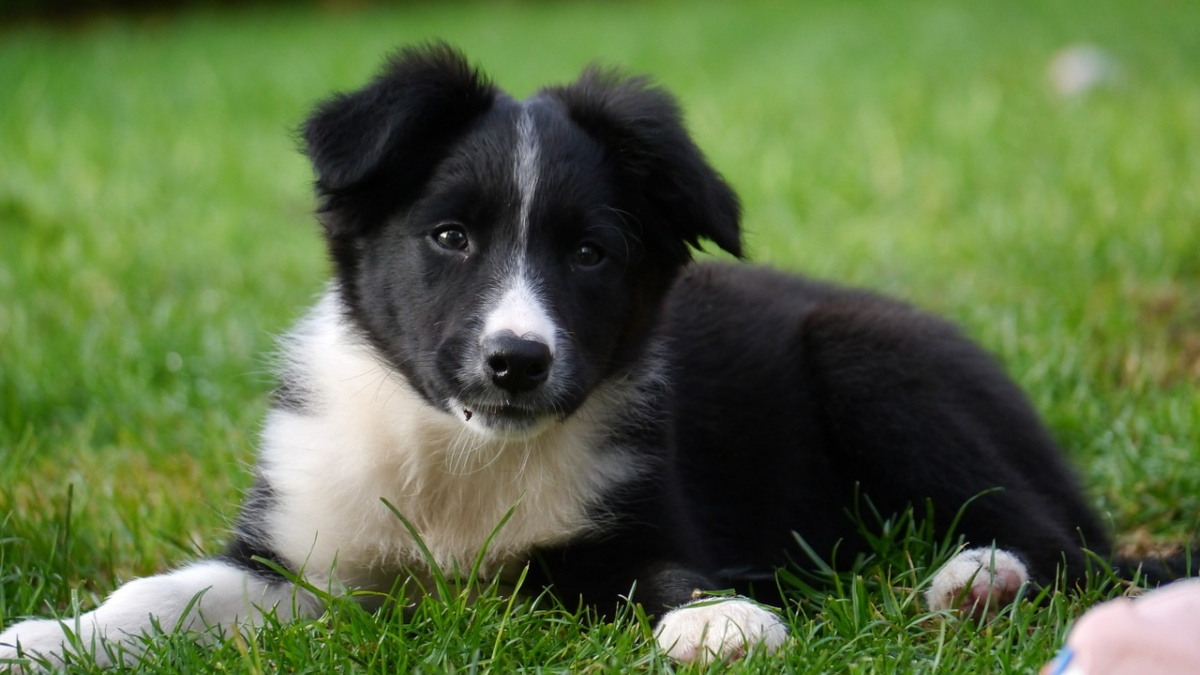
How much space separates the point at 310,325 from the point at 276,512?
0.53 meters

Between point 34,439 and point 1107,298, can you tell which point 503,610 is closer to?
point 34,439

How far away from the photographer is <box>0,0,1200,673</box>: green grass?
263cm

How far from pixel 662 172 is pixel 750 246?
16.7 inches

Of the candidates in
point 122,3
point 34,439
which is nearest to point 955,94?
point 34,439

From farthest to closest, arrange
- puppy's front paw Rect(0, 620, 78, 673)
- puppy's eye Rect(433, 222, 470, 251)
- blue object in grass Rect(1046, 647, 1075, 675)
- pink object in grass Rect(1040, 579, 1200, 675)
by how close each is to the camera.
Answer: puppy's eye Rect(433, 222, 470, 251), puppy's front paw Rect(0, 620, 78, 673), blue object in grass Rect(1046, 647, 1075, 675), pink object in grass Rect(1040, 579, 1200, 675)

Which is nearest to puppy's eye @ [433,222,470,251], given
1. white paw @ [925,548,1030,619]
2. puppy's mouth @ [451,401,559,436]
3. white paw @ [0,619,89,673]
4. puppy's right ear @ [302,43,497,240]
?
puppy's right ear @ [302,43,497,240]

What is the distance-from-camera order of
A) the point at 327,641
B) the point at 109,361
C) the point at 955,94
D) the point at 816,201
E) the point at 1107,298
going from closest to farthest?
the point at 327,641 < the point at 109,361 < the point at 1107,298 < the point at 816,201 < the point at 955,94

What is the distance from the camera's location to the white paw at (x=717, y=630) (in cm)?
247

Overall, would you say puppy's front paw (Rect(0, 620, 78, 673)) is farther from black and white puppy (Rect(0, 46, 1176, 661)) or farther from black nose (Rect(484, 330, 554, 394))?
black nose (Rect(484, 330, 554, 394))

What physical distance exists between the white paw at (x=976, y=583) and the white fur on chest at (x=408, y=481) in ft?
2.37

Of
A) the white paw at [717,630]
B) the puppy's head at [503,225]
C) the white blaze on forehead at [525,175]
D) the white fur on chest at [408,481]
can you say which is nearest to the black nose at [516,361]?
the puppy's head at [503,225]

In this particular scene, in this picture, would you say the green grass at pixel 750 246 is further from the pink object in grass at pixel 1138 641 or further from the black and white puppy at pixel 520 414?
the pink object in grass at pixel 1138 641

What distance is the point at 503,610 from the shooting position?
2.80 m

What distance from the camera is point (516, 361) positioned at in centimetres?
258
